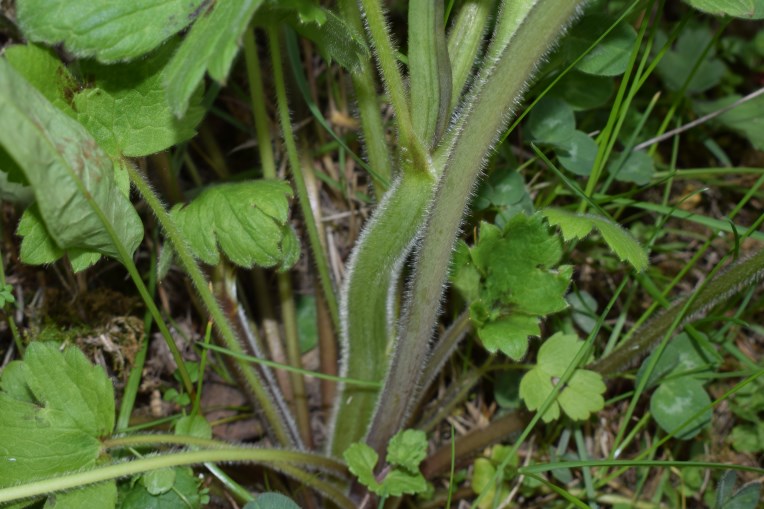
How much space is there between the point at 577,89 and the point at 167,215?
3.79 ft

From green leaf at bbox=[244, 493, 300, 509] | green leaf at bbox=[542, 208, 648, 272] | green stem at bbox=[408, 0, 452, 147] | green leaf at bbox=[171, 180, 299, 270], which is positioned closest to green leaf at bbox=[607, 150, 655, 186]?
green leaf at bbox=[542, 208, 648, 272]

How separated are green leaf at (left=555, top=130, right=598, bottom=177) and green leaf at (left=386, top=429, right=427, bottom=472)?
0.82m

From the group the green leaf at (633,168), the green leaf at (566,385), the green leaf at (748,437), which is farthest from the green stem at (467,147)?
the green leaf at (748,437)

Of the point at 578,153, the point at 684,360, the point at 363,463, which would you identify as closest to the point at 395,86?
the point at 578,153

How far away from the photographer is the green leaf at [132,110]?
167 cm

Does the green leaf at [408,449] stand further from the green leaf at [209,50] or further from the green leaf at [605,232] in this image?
the green leaf at [209,50]

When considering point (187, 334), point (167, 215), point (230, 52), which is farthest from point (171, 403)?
point (230, 52)

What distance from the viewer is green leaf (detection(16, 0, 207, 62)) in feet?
4.80

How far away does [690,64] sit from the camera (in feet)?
8.34

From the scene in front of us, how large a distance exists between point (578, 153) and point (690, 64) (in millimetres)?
679

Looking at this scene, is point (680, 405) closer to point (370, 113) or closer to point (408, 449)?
point (408, 449)

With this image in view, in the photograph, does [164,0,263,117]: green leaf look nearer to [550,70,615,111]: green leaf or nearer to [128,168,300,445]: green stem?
[128,168,300,445]: green stem

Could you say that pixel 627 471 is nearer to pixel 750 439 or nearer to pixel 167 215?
pixel 750 439

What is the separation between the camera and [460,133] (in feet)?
5.08
